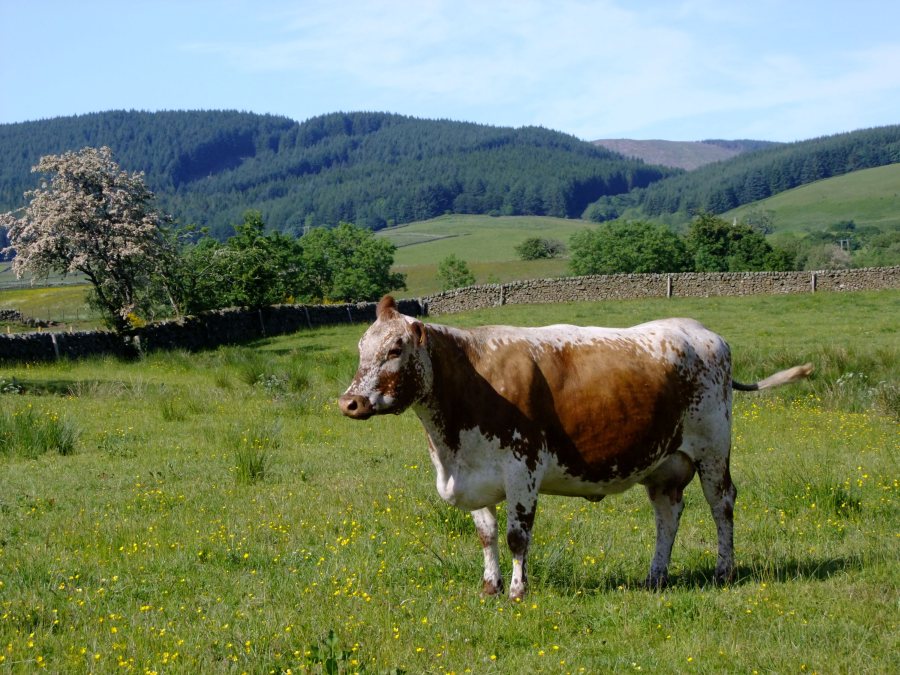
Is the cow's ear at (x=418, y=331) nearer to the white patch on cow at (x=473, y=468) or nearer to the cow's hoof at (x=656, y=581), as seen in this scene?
the white patch on cow at (x=473, y=468)

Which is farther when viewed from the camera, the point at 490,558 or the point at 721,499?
the point at 721,499

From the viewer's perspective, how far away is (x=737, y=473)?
10.0 meters

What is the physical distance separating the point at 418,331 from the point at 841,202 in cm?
17864

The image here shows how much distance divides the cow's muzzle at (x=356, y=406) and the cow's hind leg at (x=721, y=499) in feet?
9.04

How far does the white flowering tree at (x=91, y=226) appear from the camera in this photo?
27.9 m

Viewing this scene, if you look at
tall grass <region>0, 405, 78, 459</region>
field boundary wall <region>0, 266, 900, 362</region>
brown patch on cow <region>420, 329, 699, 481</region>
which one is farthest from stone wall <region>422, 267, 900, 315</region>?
brown patch on cow <region>420, 329, 699, 481</region>

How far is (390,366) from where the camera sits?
5.49 metres

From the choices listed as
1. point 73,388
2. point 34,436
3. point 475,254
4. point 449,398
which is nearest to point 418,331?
point 449,398

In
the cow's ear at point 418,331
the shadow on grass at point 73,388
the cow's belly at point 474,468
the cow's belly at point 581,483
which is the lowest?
the shadow on grass at point 73,388

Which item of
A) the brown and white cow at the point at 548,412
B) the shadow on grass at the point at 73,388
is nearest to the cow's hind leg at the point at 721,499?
the brown and white cow at the point at 548,412

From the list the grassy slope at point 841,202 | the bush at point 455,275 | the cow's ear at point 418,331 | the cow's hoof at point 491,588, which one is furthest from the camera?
the grassy slope at point 841,202

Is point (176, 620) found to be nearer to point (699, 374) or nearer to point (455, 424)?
point (455, 424)

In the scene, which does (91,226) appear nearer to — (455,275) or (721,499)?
(721,499)

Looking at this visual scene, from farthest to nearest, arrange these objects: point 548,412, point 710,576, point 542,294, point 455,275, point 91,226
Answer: point 455,275, point 542,294, point 91,226, point 710,576, point 548,412
